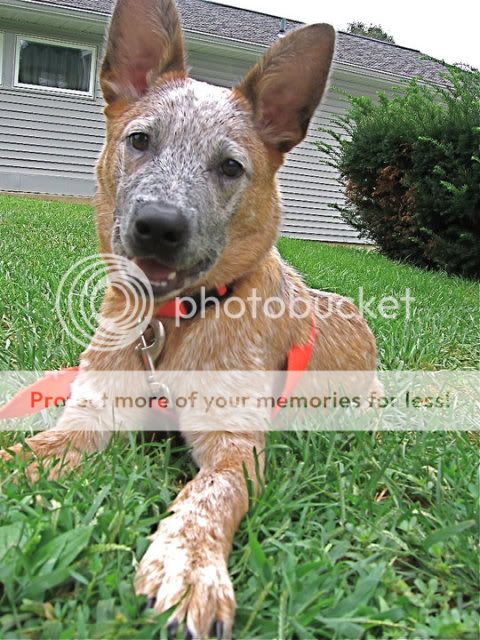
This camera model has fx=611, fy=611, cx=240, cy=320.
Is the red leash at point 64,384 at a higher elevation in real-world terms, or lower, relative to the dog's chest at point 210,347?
lower

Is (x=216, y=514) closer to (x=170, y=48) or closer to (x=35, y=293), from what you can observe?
(x=170, y=48)

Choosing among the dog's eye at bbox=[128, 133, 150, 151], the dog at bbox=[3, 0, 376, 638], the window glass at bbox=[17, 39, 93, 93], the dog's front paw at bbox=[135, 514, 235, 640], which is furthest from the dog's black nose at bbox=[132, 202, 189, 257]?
the window glass at bbox=[17, 39, 93, 93]

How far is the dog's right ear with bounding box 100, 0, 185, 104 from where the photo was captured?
2.37m

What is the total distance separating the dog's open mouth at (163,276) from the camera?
2.06 meters

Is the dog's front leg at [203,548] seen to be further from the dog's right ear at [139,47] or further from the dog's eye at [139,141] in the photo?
the dog's right ear at [139,47]

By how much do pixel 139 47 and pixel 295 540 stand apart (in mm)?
1963

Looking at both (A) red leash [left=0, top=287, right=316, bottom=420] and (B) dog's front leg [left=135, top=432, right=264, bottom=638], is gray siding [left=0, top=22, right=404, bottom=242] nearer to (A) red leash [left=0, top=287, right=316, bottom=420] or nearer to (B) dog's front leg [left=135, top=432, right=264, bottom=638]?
(A) red leash [left=0, top=287, right=316, bottom=420]

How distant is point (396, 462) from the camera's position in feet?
6.97

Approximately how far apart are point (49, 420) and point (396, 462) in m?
1.28

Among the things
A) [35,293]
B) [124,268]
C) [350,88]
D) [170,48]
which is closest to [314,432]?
[124,268]

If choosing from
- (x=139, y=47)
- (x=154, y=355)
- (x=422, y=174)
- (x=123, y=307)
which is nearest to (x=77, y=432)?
(x=154, y=355)

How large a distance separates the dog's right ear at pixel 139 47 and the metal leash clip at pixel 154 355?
0.98 m

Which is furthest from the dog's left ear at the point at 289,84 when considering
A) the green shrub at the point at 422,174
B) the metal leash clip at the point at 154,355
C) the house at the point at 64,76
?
the house at the point at 64,76

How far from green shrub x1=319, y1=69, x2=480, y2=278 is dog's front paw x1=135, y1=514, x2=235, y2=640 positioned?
23.8 feet
